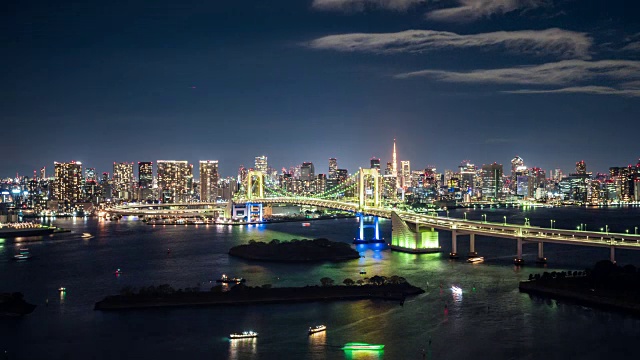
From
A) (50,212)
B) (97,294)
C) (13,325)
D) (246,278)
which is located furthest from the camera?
(50,212)

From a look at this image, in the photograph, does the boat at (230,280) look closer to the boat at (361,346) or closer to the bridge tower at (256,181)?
the boat at (361,346)

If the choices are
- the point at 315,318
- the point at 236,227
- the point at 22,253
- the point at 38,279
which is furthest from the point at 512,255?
the point at 236,227

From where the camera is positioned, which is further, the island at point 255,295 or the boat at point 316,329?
the island at point 255,295

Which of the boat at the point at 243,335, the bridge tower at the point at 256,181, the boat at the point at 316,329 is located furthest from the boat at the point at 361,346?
the bridge tower at the point at 256,181

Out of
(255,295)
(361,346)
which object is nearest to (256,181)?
(255,295)

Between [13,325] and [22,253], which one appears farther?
[22,253]

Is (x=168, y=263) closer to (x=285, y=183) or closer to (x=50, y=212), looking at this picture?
(x=50, y=212)
